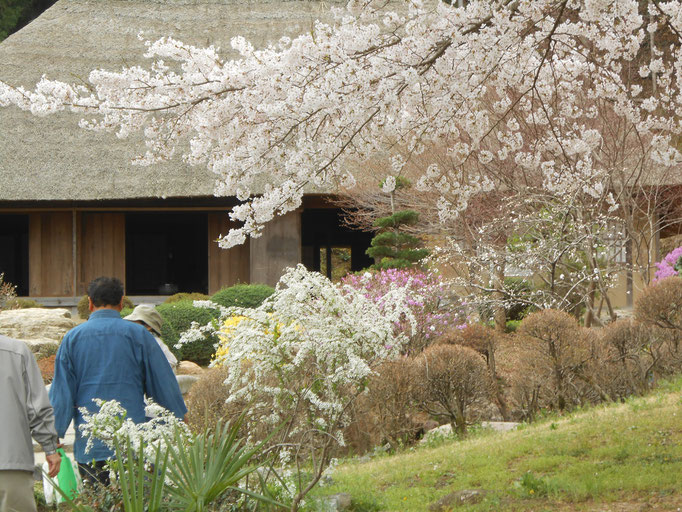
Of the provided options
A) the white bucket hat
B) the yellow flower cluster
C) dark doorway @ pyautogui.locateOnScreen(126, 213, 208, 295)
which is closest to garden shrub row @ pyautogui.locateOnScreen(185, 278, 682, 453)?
the yellow flower cluster

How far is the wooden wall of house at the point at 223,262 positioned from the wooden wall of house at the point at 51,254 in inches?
115

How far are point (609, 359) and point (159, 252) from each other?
16.1 m

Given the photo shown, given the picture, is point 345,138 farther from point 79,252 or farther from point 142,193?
point 79,252

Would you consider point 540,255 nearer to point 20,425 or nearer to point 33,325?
point 33,325

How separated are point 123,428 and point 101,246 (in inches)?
593

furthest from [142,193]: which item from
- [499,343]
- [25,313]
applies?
[499,343]

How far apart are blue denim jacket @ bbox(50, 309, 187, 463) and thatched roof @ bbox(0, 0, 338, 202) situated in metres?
11.3

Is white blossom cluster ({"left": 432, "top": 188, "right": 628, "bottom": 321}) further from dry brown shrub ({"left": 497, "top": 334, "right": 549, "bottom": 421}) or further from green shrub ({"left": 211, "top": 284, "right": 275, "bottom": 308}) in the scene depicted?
green shrub ({"left": 211, "top": 284, "right": 275, "bottom": 308})

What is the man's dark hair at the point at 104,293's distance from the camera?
15.1 ft

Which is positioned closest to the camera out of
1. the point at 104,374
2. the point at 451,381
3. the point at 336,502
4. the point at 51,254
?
the point at 104,374

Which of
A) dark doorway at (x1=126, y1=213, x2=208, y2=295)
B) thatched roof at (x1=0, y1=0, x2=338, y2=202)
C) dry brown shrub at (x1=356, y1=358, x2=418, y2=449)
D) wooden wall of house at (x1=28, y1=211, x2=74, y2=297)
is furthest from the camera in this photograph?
dark doorway at (x1=126, y1=213, x2=208, y2=295)

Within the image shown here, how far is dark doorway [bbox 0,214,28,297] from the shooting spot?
22375mm

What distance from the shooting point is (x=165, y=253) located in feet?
75.5

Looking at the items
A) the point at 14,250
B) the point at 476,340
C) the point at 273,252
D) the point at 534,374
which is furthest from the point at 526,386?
the point at 14,250
